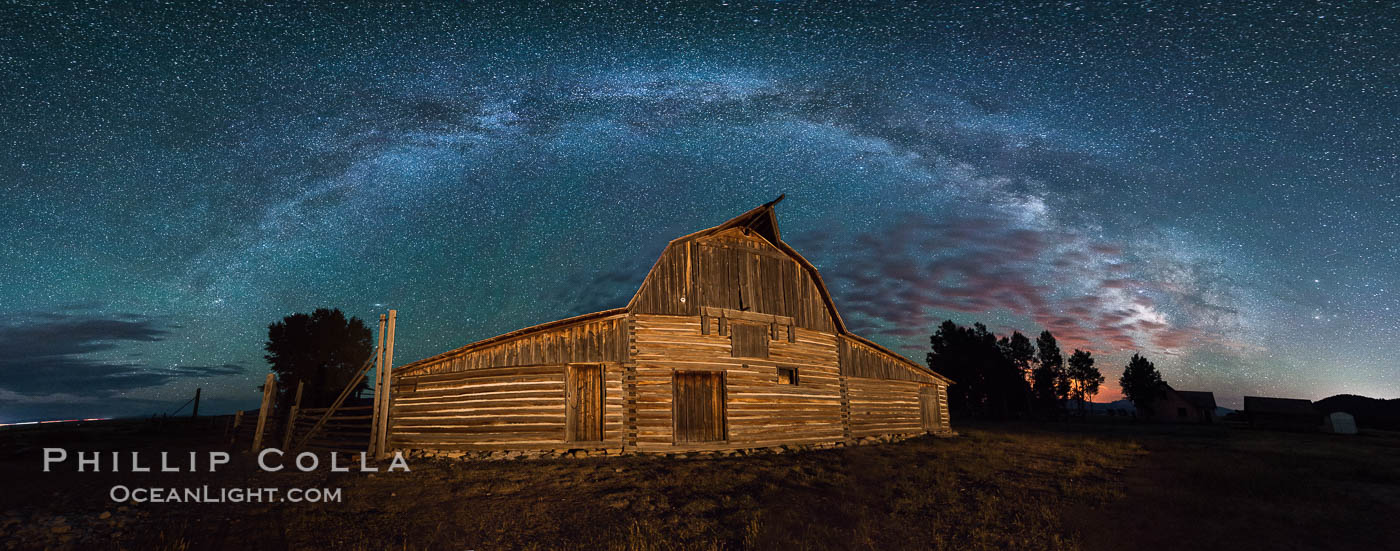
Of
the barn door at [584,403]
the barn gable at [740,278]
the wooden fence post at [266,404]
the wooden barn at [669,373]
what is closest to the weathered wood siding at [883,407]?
the wooden barn at [669,373]

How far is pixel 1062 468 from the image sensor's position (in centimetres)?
1484

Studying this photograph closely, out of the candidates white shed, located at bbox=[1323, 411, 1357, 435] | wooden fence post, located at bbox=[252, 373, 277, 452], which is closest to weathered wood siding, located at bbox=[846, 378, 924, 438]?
wooden fence post, located at bbox=[252, 373, 277, 452]

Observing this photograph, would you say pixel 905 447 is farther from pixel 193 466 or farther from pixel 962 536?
pixel 193 466

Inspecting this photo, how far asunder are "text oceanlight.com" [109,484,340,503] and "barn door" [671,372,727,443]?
905 centimetres

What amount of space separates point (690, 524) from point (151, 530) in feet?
26.0

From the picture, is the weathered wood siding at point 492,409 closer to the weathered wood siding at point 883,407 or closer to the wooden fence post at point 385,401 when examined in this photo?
the wooden fence post at point 385,401

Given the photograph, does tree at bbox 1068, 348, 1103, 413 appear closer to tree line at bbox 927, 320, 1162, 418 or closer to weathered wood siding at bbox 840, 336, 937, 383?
tree line at bbox 927, 320, 1162, 418

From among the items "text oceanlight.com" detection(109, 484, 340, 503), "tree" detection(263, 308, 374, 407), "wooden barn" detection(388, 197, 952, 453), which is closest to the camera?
A: "text oceanlight.com" detection(109, 484, 340, 503)

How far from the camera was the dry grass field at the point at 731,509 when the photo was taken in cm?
764

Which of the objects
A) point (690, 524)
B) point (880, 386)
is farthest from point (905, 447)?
point (690, 524)

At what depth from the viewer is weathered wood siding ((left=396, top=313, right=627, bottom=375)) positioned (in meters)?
16.3

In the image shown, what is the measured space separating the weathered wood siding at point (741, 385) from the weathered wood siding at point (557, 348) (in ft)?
2.20

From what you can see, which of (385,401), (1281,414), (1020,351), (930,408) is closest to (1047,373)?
(1020,351)

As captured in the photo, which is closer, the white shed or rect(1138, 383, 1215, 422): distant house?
the white shed
